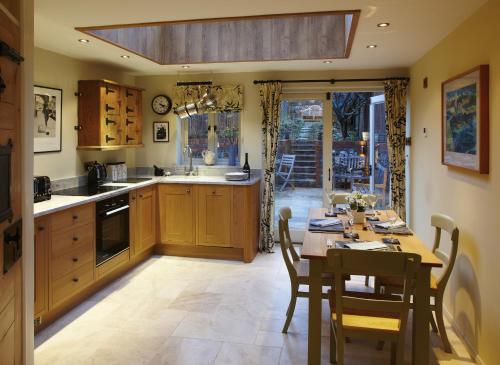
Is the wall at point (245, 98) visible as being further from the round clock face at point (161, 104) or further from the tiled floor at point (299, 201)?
the tiled floor at point (299, 201)

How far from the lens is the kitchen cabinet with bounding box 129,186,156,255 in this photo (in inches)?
178

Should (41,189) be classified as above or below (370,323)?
above

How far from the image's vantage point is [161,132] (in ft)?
18.7

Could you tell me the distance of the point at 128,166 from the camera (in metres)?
5.66

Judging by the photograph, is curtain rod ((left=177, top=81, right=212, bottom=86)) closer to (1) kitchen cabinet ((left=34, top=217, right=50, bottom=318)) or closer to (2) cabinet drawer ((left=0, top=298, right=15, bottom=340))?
(1) kitchen cabinet ((left=34, top=217, right=50, bottom=318))

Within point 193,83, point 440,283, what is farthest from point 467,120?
point 193,83

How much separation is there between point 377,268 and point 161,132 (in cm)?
415

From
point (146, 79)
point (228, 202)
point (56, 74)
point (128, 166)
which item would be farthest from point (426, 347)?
point (146, 79)

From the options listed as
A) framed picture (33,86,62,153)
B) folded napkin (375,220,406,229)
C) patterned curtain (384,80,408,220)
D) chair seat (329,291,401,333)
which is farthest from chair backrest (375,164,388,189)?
framed picture (33,86,62,153)

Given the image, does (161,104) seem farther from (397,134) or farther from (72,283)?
(397,134)

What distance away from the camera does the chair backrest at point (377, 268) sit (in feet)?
7.09

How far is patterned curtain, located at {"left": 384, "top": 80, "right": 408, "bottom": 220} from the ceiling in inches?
31.6

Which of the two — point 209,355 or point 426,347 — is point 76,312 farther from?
point 426,347

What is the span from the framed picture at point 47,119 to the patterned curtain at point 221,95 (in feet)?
5.54
